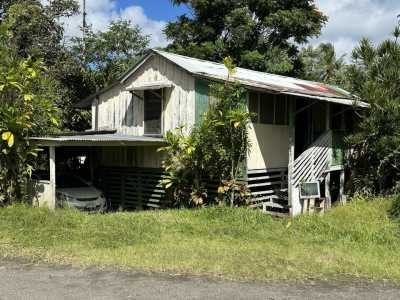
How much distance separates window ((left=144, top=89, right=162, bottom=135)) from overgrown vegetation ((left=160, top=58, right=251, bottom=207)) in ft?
4.92

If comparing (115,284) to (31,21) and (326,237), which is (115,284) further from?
(31,21)

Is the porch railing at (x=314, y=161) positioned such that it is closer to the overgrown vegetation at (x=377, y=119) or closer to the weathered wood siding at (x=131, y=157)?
the overgrown vegetation at (x=377, y=119)

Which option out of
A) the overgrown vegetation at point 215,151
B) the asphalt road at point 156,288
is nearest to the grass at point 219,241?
the asphalt road at point 156,288

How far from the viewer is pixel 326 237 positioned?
31.5 feet

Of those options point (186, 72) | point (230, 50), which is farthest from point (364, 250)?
point (230, 50)

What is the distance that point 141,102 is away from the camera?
1535 centimetres

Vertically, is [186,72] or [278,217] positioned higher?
[186,72]

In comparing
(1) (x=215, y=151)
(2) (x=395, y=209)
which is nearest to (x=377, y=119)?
(2) (x=395, y=209)

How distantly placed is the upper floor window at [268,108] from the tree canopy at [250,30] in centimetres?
1087

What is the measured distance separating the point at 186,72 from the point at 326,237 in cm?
640

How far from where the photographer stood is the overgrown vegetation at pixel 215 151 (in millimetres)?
12406

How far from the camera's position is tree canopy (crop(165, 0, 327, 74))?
2570 cm

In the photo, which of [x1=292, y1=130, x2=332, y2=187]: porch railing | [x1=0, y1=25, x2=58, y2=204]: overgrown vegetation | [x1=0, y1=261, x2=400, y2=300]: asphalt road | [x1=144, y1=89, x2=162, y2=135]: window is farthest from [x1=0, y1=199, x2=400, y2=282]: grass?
[x1=144, y1=89, x2=162, y2=135]: window

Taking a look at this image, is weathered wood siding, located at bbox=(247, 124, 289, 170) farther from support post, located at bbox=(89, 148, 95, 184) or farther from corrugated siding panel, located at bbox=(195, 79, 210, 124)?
support post, located at bbox=(89, 148, 95, 184)
